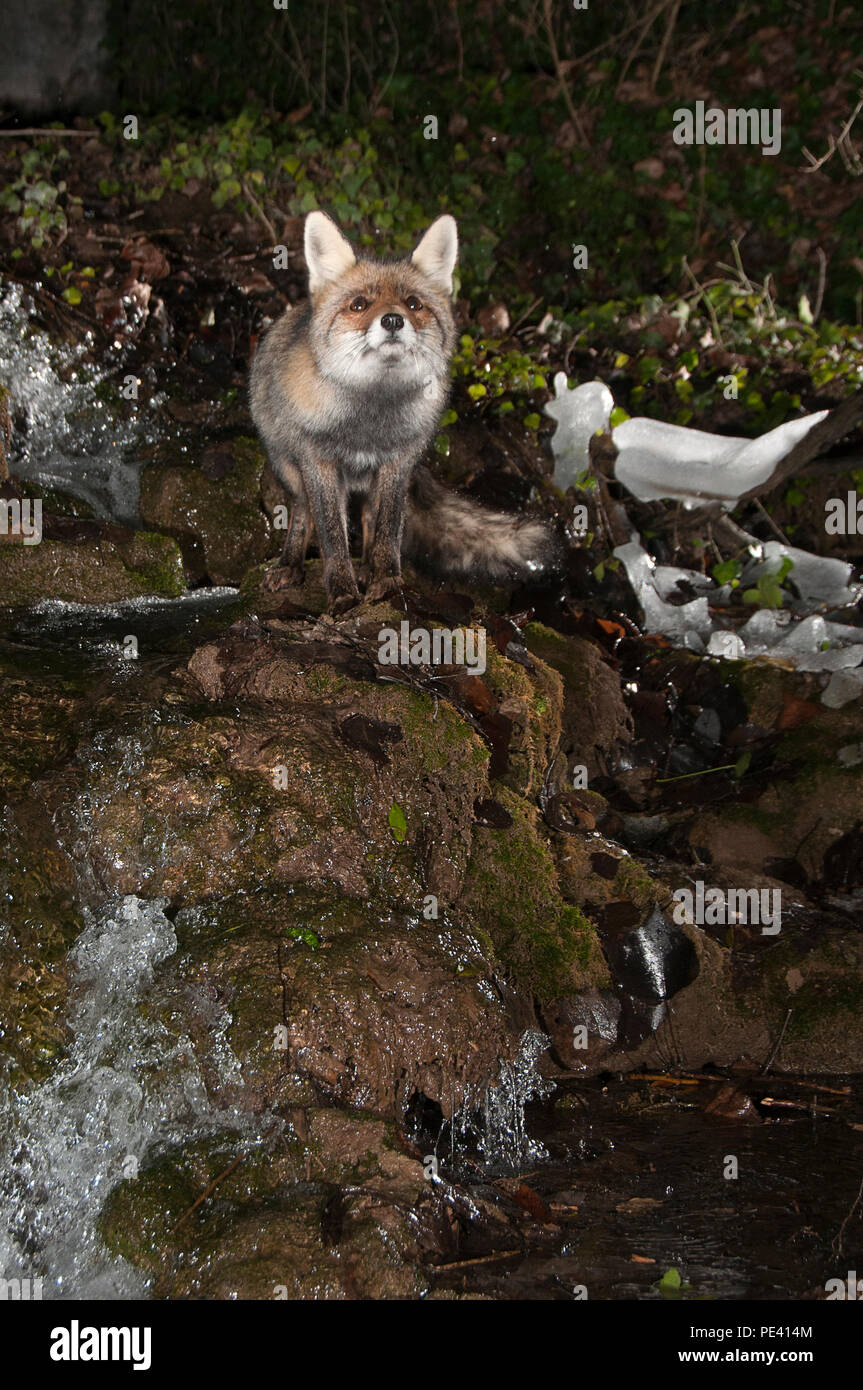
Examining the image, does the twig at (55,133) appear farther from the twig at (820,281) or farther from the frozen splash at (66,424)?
the twig at (820,281)

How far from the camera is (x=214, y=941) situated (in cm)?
326

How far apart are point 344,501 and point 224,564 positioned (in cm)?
141

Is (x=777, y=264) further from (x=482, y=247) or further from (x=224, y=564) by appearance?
(x=224, y=564)

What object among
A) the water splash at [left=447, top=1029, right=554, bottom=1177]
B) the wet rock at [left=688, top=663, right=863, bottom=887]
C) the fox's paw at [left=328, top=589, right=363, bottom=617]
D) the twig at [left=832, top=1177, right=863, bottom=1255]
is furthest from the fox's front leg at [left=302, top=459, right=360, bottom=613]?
the twig at [left=832, top=1177, right=863, bottom=1255]

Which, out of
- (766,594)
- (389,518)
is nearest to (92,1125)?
(389,518)

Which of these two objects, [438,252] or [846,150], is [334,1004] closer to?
[438,252]

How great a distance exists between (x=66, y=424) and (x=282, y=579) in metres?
2.27

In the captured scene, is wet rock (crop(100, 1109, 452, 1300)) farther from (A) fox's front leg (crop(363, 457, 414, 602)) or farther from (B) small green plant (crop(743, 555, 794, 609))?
(B) small green plant (crop(743, 555, 794, 609))

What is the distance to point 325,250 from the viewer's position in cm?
461

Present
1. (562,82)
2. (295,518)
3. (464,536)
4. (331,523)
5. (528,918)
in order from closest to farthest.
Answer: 1. (528,918)
2. (331,523)
3. (295,518)
4. (464,536)
5. (562,82)

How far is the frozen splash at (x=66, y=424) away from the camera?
6281 millimetres

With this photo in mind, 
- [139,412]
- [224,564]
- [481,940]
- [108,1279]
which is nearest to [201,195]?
[139,412]

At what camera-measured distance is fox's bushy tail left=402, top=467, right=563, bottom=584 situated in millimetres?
5641

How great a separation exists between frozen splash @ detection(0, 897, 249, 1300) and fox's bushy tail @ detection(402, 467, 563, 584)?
3.02 m
